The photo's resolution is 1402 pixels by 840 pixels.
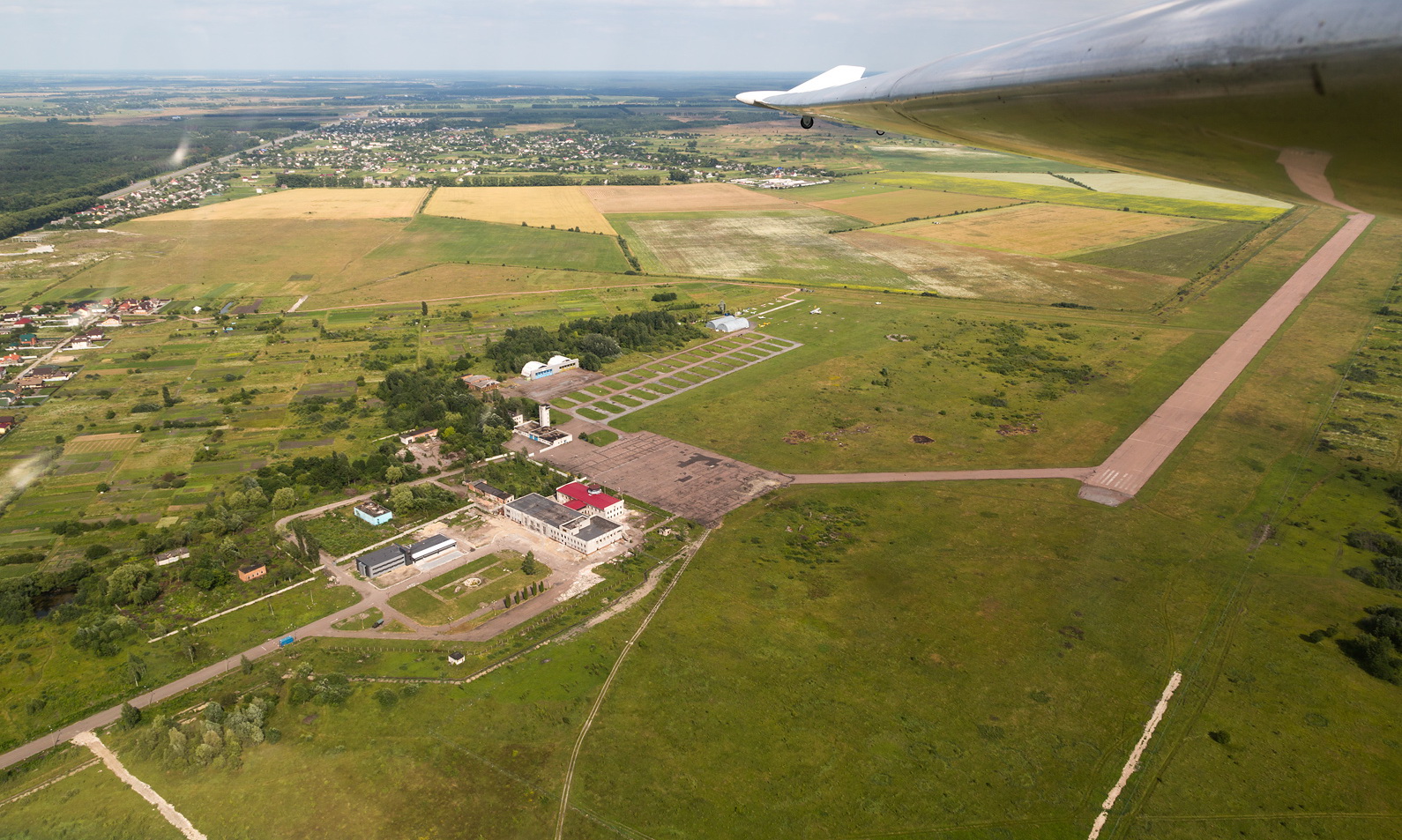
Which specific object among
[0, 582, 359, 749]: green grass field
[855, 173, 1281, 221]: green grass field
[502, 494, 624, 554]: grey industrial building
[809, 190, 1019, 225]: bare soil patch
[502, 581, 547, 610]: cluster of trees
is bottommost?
[0, 582, 359, 749]: green grass field

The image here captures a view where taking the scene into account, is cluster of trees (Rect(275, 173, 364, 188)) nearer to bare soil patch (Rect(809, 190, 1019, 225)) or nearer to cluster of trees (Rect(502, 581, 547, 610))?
bare soil patch (Rect(809, 190, 1019, 225))

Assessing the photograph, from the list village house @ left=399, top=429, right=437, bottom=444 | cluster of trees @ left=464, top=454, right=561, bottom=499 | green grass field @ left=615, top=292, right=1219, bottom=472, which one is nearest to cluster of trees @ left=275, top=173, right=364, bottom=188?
green grass field @ left=615, top=292, right=1219, bottom=472

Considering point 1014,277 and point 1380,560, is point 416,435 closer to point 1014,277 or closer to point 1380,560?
point 1380,560

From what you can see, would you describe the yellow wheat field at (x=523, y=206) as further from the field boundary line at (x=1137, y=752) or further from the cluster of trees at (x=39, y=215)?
the field boundary line at (x=1137, y=752)

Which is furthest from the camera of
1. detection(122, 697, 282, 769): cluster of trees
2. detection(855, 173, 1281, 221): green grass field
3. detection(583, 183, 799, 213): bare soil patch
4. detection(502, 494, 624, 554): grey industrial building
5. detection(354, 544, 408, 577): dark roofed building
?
detection(583, 183, 799, 213): bare soil patch

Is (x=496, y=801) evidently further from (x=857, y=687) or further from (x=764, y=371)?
(x=764, y=371)

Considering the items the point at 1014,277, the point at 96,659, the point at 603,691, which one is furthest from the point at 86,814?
the point at 1014,277

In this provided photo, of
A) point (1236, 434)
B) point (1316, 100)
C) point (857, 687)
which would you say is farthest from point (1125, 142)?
point (1236, 434)
